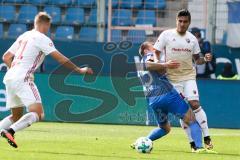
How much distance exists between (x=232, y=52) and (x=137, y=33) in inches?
107

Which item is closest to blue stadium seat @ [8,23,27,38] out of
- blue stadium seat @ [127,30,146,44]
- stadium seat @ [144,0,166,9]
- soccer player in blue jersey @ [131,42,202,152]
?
blue stadium seat @ [127,30,146,44]

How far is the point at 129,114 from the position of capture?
21.2m

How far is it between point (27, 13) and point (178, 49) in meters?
11.8

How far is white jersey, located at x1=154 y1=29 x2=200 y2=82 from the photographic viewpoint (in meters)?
14.0

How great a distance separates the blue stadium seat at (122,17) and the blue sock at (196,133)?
1044cm

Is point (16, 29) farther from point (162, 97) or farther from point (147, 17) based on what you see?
point (162, 97)

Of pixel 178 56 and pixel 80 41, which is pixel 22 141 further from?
pixel 80 41

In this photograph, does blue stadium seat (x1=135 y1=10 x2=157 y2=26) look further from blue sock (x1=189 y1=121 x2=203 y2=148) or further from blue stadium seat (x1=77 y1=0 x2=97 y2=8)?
blue sock (x1=189 y1=121 x2=203 y2=148)

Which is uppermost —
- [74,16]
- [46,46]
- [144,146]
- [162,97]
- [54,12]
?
[46,46]

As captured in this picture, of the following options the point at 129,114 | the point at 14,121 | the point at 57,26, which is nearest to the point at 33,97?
the point at 14,121

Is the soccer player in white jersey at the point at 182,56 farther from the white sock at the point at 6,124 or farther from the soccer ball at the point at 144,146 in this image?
the white sock at the point at 6,124

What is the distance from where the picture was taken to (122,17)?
78.6ft

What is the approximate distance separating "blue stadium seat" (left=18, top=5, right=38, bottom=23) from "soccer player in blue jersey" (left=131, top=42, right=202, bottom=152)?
446 inches

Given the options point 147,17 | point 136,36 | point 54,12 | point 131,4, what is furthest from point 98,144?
point 54,12
